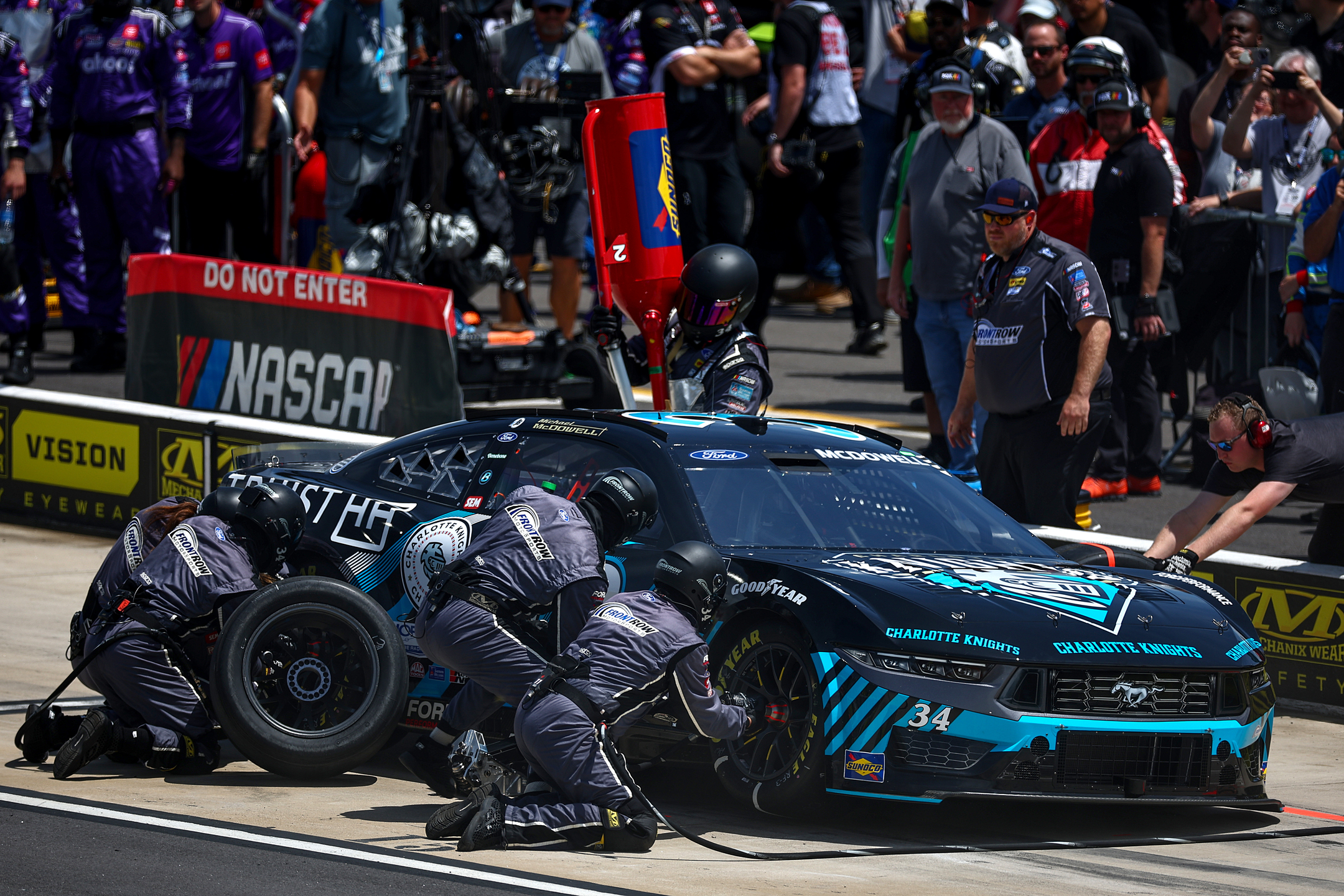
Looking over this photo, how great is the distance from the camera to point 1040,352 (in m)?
9.47

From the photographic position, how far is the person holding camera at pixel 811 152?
588 inches

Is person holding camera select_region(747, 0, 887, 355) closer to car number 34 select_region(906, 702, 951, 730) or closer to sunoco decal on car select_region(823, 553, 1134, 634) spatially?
sunoco decal on car select_region(823, 553, 1134, 634)

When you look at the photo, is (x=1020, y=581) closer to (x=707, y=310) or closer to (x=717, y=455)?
(x=717, y=455)

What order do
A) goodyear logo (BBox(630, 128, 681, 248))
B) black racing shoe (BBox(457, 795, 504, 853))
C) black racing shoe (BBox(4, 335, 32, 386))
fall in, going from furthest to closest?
black racing shoe (BBox(4, 335, 32, 386)) < goodyear logo (BBox(630, 128, 681, 248)) < black racing shoe (BBox(457, 795, 504, 853))

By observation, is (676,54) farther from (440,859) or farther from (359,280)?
(440,859)

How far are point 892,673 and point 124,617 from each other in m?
2.82

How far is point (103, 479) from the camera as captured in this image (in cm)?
1248

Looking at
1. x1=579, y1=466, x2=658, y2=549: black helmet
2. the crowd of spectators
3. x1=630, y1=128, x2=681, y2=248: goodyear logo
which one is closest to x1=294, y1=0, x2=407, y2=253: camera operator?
the crowd of spectators

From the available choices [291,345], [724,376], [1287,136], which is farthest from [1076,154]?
[291,345]

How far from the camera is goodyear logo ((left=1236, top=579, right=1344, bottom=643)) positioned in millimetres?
8695

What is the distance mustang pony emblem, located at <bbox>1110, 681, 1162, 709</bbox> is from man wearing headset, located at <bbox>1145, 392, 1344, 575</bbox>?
1.81 metres

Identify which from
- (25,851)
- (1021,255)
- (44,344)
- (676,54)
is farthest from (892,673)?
(44,344)

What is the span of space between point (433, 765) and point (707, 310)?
291 cm

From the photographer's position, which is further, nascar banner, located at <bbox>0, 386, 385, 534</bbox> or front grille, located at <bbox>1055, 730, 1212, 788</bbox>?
nascar banner, located at <bbox>0, 386, 385, 534</bbox>
